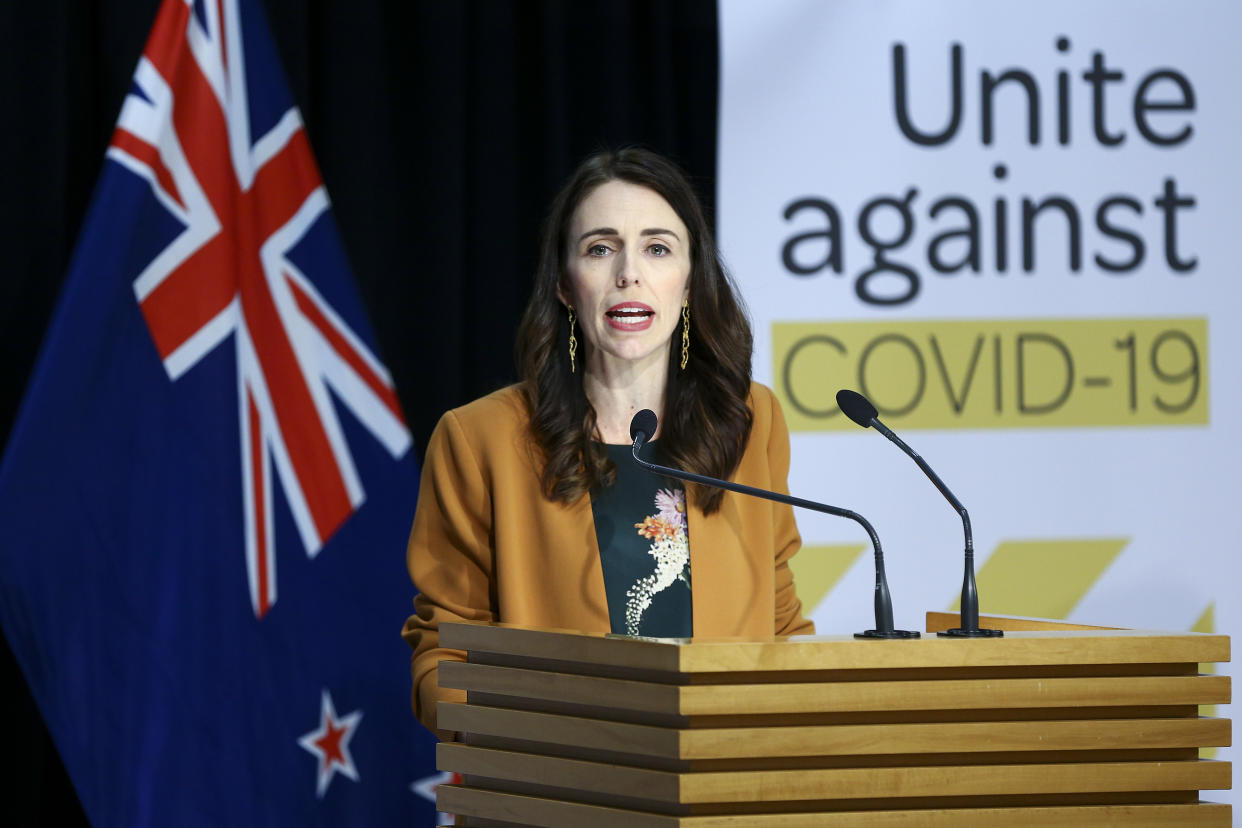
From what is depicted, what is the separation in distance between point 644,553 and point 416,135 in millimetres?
1757

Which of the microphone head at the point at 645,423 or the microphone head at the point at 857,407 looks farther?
the microphone head at the point at 645,423

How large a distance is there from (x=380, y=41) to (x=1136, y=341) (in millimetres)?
2163

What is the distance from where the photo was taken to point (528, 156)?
368cm

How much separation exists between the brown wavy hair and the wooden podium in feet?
2.60

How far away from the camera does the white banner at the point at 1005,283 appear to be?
3678 millimetres

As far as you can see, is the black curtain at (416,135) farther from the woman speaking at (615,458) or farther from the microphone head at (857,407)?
the microphone head at (857,407)

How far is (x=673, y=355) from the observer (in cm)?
244

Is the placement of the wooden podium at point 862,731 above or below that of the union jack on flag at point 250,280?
below

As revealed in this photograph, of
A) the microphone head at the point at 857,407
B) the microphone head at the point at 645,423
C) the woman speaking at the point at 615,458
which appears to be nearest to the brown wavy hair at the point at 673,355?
the woman speaking at the point at 615,458

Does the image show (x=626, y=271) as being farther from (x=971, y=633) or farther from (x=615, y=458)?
(x=971, y=633)

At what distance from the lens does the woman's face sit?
2.28 m

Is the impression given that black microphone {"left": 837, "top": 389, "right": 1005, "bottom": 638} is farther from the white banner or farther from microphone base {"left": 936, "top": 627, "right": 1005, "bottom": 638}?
the white banner

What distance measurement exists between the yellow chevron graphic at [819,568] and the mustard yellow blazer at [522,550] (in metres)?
1.38

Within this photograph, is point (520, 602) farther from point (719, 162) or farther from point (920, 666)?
point (719, 162)
